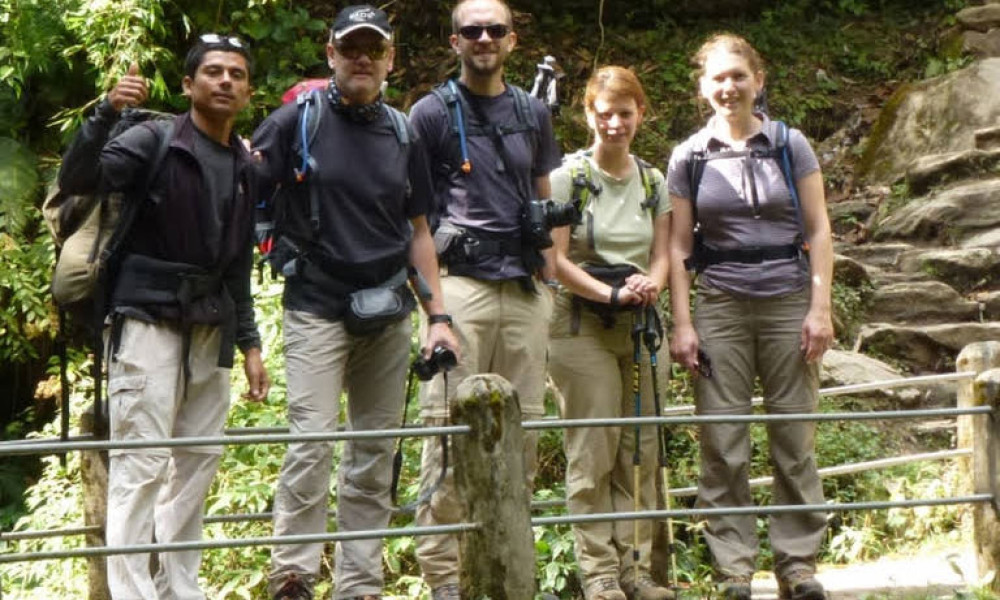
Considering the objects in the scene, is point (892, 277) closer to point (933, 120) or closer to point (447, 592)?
point (933, 120)

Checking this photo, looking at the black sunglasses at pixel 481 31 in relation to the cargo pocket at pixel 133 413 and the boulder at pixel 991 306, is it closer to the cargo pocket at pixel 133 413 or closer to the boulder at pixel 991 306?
the cargo pocket at pixel 133 413

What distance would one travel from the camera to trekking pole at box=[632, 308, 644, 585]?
17.9ft

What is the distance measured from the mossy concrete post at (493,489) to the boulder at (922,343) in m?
6.28

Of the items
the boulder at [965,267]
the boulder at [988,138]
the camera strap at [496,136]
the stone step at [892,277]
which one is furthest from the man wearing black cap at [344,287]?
the boulder at [988,138]

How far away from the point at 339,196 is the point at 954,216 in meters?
7.90

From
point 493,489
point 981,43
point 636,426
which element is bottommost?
point 493,489

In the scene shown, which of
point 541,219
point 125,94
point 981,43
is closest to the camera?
point 125,94

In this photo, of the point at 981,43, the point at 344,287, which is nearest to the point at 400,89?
the point at 981,43

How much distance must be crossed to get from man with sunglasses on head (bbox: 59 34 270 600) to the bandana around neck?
1.06 ft

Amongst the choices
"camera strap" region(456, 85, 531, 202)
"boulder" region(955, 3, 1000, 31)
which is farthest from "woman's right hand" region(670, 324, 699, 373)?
"boulder" region(955, 3, 1000, 31)

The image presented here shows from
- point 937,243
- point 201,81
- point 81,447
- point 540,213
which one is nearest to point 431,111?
point 540,213

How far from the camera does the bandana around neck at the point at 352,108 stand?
5000mm

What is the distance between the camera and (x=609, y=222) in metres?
5.54

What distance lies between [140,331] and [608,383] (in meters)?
1.83
